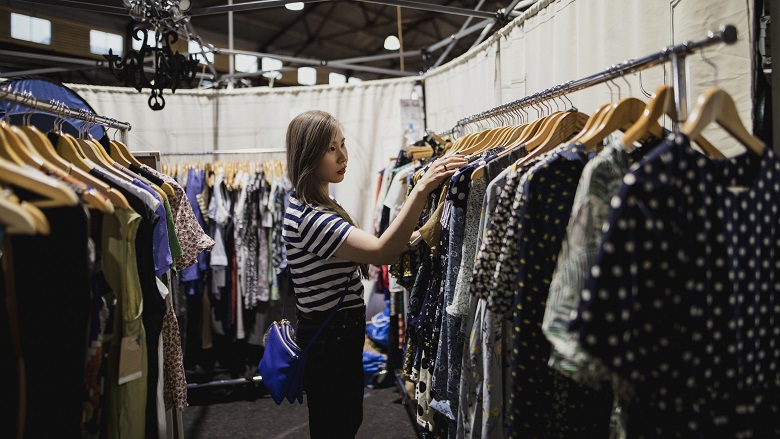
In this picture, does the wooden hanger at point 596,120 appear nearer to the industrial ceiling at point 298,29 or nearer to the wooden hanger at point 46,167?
the wooden hanger at point 46,167

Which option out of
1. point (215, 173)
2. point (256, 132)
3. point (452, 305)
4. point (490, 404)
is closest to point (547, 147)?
point (452, 305)

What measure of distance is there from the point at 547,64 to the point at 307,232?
135 centimetres

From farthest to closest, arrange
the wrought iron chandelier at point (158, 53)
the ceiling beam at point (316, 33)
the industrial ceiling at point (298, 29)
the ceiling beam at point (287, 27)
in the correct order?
the ceiling beam at point (316, 33) → the ceiling beam at point (287, 27) → the industrial ceiling at point (298, 29) → the wrought iron chandelier at point (158, 53)

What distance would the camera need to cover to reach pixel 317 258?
1764mm

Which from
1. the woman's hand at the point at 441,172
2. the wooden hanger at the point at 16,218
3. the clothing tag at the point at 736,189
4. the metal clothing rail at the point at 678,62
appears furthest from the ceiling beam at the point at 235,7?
the clothing tag at the point at 736,189

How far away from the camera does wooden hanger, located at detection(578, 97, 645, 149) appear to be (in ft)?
3.56

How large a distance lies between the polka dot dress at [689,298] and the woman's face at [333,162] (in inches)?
45.9

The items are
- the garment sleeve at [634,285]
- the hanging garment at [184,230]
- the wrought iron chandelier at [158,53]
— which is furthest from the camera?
the wrought iron chandelier at [158,53]

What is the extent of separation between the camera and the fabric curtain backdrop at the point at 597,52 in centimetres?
133

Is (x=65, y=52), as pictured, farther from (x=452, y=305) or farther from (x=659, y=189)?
(x=659, y=189)

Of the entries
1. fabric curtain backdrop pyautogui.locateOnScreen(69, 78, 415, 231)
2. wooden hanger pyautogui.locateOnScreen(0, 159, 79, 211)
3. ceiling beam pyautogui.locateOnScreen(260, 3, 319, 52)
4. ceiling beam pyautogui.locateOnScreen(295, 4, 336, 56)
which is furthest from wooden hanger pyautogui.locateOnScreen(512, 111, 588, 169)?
ceiling beam pyautogui.locateOnScreen(295, 4, 336, 56)

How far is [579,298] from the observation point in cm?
82

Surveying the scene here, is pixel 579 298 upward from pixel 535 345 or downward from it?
upward

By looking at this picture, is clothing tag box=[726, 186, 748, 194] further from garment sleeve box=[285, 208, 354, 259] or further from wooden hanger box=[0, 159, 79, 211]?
wooden hanger box=[0, 159, 79, 211]
